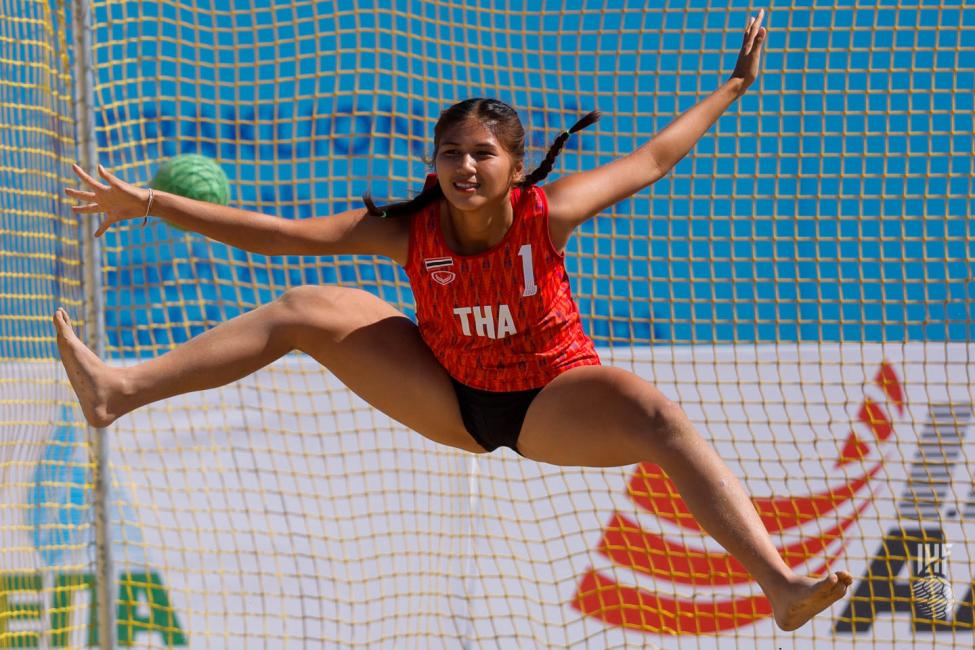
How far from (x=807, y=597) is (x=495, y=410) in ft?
3.21

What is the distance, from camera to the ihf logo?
A: 5090 mm

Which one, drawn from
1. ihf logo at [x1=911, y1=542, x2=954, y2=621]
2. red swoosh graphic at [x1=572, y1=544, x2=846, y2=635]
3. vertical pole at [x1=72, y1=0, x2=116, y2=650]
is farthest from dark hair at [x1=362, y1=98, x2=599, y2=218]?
ihf logo at [x1=911, y1=542, x2=954, y2=621]

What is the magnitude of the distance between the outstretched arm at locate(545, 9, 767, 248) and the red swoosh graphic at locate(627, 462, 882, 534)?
225 centimetres

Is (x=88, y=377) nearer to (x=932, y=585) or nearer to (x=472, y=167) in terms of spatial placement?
(x=472, y=167)

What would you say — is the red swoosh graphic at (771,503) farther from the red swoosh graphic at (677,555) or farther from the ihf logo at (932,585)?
the ihf logo at (932,585)

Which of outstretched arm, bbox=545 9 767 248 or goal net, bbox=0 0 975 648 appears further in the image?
goal net, bbox=0 0 975 648

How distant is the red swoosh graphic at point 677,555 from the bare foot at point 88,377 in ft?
8.82

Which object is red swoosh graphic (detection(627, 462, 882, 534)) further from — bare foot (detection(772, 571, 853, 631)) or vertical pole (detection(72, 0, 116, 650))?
bare foot (detection(772, 571, 853, 631))

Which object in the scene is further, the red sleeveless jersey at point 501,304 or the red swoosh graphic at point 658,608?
the red swoosh graphic at point 658,608

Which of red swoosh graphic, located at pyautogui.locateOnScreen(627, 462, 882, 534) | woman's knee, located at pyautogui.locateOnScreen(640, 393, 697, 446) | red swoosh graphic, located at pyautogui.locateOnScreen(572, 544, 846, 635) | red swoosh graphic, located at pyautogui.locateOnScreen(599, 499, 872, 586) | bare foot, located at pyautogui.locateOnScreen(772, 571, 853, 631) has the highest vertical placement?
woman's knee, located at pyautogui.locateOnScreen(640, 393, 697, 446)

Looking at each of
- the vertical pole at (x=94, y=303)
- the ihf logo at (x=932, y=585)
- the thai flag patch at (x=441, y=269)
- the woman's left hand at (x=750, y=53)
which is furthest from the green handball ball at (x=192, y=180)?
the ihf logo at (x=932, y=585)

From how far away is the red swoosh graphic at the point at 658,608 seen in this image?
17.7ft

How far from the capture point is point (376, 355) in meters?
3.25

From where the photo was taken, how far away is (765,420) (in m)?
5.45
